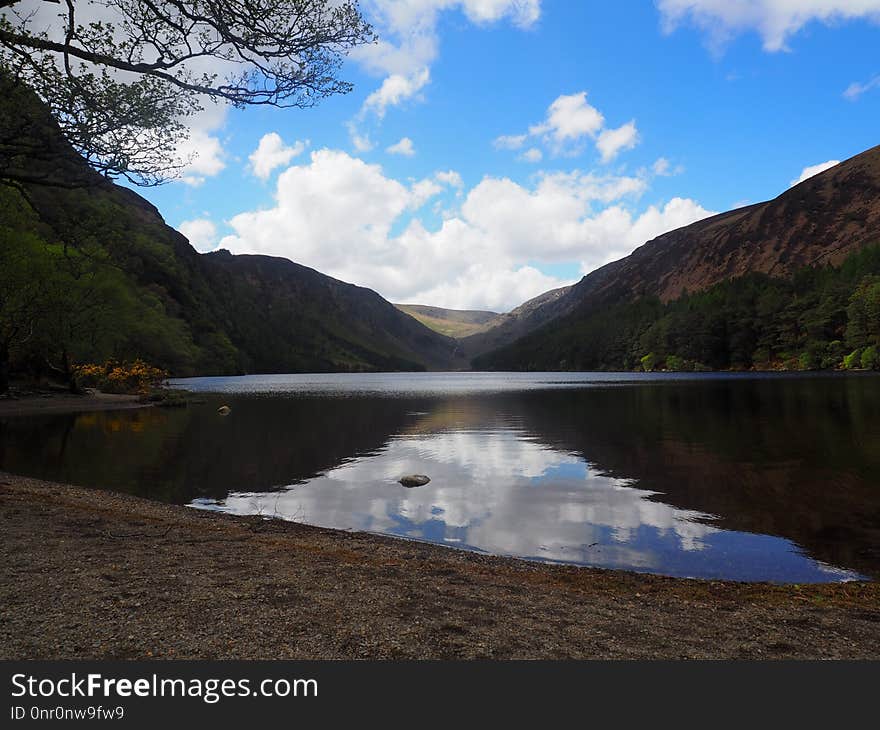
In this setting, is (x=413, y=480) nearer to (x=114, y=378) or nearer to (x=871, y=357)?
(x=114, y=378)

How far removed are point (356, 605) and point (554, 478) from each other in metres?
19.4

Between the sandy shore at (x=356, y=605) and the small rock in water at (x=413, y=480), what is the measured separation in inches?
418

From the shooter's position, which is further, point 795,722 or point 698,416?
point 698,416

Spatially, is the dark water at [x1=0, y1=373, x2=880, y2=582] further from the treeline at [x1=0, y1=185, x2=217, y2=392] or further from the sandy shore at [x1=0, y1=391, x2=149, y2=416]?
the treeline at [x1=0, y1=185, x2=217, y2=392]

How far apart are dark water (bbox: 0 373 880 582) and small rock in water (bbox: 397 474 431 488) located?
26.2 inches

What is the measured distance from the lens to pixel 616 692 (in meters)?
6.23

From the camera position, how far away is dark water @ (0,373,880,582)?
16.8 metres

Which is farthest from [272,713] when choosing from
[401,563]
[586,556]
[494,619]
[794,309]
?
[794,309]

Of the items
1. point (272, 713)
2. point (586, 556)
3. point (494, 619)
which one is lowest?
point (586, 556)

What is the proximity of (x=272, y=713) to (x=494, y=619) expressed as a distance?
427 cm

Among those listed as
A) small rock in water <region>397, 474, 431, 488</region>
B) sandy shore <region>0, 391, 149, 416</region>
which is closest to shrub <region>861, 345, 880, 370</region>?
small rock in water <region>397, 474, 431, 488</region>

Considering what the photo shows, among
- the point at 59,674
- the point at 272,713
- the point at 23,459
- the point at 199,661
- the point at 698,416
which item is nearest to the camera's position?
the point at 272,713

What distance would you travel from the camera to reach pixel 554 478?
89.7ft

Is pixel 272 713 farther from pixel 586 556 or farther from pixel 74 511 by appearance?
pixel 74 511
